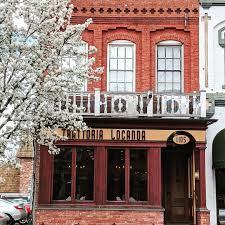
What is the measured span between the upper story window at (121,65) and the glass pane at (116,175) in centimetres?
372

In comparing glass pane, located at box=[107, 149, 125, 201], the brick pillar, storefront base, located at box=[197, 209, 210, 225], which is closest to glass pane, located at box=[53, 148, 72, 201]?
glass pane, located at box=[107, 149, 125, 201]

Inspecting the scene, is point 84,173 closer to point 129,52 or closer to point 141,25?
point 129,52

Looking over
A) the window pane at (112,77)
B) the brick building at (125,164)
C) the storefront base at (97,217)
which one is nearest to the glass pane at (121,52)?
the window pane at (112,77)

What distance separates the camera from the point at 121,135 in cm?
1820

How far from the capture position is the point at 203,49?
20969mm

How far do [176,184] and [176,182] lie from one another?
8cm

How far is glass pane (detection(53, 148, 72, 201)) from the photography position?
18047 millimetres

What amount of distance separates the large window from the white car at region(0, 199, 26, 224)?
5266 mm

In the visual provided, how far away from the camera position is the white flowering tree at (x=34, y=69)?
13.9 metres

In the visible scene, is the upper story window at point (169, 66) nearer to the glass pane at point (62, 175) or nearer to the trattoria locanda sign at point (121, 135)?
the trattoria locanda sign at point (121, 135)

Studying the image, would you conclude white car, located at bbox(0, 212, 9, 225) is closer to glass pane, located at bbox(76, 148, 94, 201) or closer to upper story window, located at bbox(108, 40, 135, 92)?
glass pane, located at bbox(76, 148, 94, 201)

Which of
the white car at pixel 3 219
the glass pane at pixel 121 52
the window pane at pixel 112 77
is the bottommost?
the white car at pixel 3 219

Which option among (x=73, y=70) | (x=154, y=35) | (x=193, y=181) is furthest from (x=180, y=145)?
(x=73, y=70)

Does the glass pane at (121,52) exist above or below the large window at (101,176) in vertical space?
above
